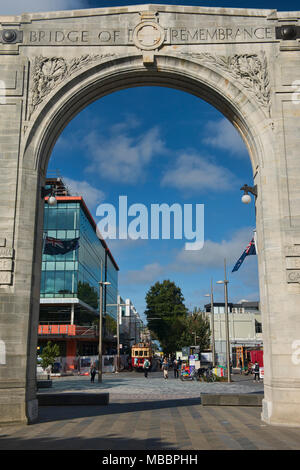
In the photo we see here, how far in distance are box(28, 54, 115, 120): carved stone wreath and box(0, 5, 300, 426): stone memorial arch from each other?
0.04 meters

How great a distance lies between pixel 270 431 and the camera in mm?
11258

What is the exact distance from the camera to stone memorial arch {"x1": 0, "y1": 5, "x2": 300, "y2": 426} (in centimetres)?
1334

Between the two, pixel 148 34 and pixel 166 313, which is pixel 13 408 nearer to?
pixel 148 34

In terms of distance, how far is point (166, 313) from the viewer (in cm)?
7162

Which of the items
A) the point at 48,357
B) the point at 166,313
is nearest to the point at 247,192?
the point at 48,357

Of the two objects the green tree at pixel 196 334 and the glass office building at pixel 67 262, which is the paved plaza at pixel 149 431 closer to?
the glass office building at pixel 67 262

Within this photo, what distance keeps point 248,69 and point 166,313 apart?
60003 mm

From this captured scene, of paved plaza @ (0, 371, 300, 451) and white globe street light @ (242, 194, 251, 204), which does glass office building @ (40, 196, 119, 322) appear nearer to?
paved plaza @ (0, 371, 300, 451)

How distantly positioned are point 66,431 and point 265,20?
15.4 metres

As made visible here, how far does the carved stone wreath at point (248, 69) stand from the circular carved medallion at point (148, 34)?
46.1 inches

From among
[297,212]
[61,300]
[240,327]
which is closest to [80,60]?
[297,212]

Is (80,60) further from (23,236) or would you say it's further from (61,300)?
(61,300)

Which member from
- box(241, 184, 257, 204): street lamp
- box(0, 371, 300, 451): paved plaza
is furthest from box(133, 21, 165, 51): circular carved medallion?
box(0, 371, 300, 451): paved plaza
